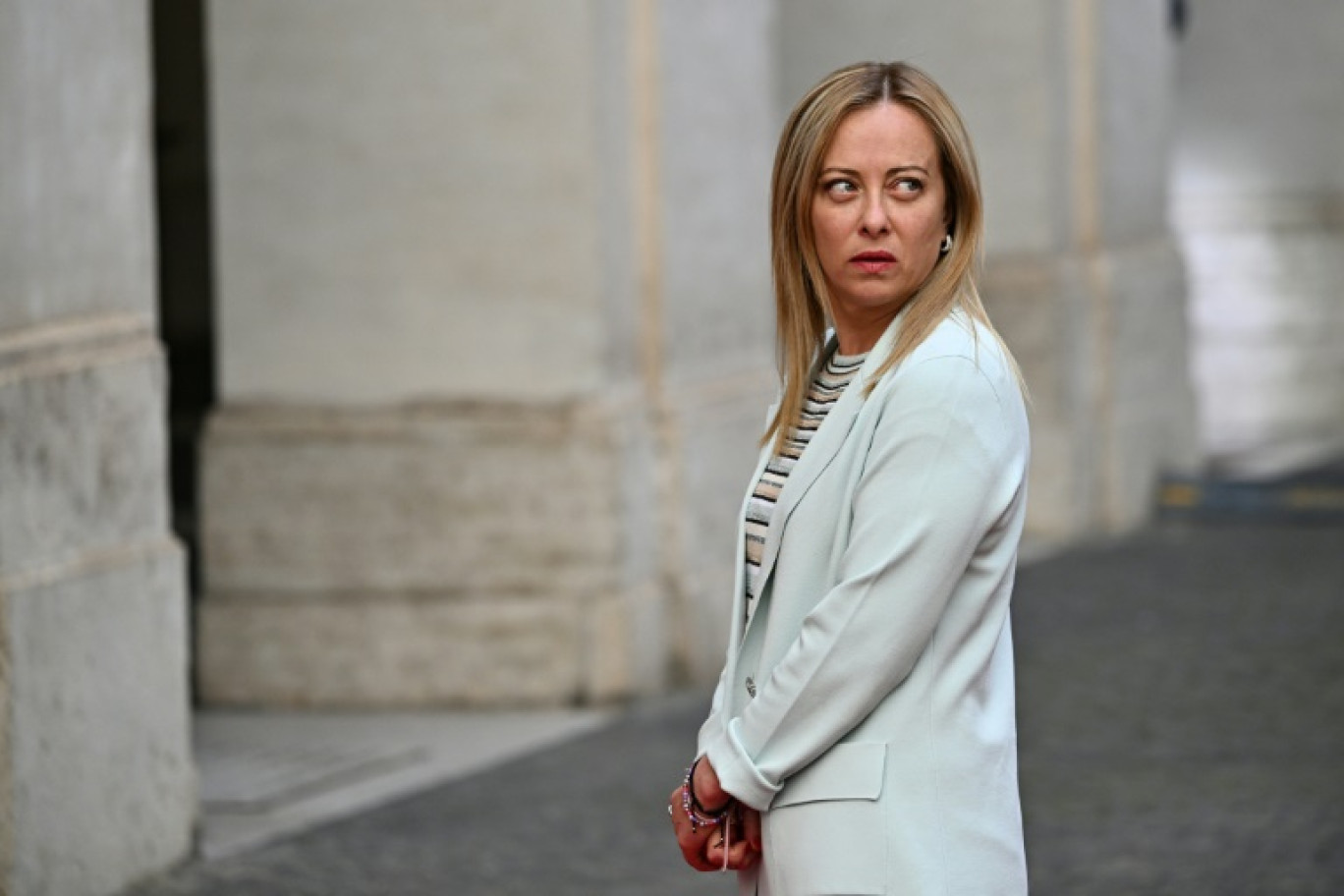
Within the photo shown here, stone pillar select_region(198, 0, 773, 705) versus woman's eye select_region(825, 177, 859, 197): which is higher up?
woman's eye select_region(825, 177, 859, 197)

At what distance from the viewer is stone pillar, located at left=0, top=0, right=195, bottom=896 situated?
221 inches

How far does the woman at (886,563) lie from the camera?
2.70 meters

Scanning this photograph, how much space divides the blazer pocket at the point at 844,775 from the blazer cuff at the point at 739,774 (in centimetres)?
3

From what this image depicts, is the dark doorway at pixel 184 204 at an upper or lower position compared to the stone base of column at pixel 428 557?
upper

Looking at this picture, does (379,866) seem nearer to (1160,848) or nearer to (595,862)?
(595,862)

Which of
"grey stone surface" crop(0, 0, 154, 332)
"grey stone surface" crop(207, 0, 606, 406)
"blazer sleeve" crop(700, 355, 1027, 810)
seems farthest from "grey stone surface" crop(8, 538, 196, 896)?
"blazer sleeve" crop(700, 355, 1027, 810)

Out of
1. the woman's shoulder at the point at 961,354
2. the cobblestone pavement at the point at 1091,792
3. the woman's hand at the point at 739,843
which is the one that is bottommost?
the cobblestone pavement at the point at 1091,792

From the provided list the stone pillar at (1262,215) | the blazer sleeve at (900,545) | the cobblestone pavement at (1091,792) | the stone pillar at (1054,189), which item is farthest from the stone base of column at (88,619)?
the stone pillar at (1262,215)

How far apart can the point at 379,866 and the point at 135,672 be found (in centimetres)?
80

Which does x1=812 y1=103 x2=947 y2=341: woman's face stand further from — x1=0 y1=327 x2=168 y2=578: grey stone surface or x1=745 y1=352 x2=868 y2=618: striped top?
x1=0 y1=327 x2=168 y2=578: grey stone surface

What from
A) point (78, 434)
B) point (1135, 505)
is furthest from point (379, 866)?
point (1135, 505)

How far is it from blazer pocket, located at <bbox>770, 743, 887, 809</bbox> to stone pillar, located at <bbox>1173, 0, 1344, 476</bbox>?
599 inches

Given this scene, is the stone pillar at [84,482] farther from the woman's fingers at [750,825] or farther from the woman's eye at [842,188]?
the woman's eye at [842,188]

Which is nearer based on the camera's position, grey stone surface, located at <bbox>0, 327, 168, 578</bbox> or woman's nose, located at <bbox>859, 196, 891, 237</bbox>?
woman's nose, located at <bbox>859, 196, 891, 237</bbox>
